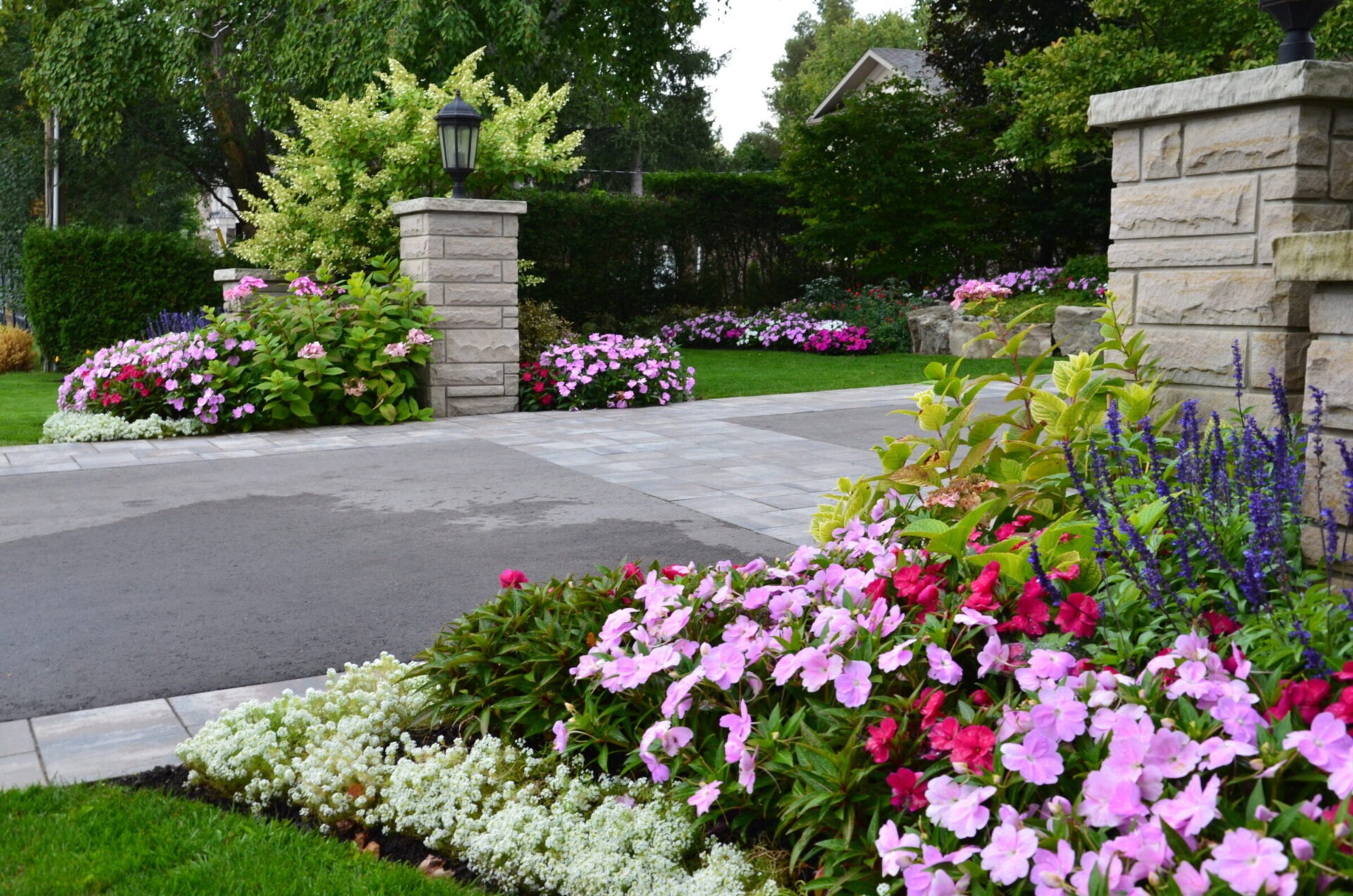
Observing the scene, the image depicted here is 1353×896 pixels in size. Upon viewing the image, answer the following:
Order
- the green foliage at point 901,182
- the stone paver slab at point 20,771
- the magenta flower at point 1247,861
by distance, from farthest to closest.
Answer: the green foliage at point 901,182
the stone paver slab at point 20,771
the magenta flower at point 1247,861

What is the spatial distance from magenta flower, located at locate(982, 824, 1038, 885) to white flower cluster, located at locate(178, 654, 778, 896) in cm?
48

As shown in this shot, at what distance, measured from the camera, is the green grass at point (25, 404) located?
350 inches

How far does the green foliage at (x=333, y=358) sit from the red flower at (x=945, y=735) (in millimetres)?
7274

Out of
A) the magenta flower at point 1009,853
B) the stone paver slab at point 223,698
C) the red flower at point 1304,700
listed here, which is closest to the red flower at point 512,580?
the stone paver slab at point 223,698

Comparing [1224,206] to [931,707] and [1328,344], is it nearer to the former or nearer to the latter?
[1328,344]

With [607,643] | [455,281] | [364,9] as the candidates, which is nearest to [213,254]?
[364,9]

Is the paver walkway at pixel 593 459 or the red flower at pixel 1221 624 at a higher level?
the red flower at pixel 1221 624

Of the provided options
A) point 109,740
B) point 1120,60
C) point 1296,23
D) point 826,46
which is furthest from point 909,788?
point 826,46

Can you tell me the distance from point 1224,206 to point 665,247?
13623 millimetres

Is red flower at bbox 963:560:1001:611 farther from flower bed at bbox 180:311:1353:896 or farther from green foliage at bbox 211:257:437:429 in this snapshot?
green foliage at bbox 211:257:437:429

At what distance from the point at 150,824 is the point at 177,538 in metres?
3.09

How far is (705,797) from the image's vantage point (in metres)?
2.26

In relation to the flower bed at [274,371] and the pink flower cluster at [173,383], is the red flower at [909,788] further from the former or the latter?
the pink flower cluster at [173,383]

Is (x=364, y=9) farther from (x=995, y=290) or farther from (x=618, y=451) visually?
(x=995, y=290)
